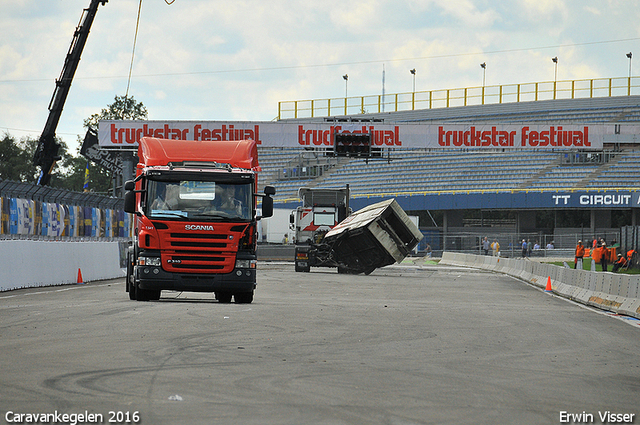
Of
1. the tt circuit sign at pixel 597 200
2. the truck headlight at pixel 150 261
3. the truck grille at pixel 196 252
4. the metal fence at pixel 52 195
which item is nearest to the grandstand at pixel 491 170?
the tt circuit sign at pixel 597 200

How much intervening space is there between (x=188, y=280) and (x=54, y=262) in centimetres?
965

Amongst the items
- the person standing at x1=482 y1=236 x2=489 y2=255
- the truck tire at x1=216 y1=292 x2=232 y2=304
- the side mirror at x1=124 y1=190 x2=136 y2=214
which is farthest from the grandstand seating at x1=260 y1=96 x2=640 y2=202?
the side mirror at x1=124 y1=190 x2=136 y2=214

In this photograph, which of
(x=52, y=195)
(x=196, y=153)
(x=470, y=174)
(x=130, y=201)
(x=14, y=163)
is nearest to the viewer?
(x=130, y=201)

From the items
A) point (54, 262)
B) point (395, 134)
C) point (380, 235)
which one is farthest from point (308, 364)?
point (395, 134)

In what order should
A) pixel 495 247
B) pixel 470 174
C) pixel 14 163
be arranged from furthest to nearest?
1. pixel 14 163
2. pixel 470 174
3. pixel 495 247

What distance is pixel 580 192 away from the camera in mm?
58188

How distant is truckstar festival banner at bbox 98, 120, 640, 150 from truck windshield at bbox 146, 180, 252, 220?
92.7 ft

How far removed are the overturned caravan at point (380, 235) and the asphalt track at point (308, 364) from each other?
51.4 ft

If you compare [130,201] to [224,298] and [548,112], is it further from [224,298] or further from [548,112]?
[548,112]

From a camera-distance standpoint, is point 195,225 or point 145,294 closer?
point 195,225

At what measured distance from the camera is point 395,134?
43.0 m

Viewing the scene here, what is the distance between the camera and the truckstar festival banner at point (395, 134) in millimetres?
42969

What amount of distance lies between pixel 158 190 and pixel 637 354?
8.43 meters

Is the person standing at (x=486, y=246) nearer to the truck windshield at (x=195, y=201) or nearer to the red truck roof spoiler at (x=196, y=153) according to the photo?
the red truck roof spoiler at (x=196, y=153)
